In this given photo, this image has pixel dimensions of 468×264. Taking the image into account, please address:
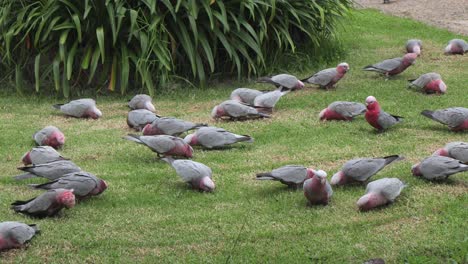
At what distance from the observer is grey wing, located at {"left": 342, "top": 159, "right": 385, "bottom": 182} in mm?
4867

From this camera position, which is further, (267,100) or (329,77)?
(329,77)

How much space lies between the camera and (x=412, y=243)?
410 centimetres

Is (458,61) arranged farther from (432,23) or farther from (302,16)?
(432,23)

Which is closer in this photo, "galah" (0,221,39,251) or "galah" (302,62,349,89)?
"galah" (0,221,39,251)

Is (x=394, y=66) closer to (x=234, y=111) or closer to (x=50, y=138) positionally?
(x=234, y=111)

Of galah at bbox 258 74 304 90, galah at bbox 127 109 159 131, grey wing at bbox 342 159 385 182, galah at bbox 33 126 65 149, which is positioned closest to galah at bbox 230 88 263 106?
galah at bbox 258 74 304 90

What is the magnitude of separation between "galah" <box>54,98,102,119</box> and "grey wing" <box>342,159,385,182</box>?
289 cm

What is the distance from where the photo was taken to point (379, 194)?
4543 millimetres

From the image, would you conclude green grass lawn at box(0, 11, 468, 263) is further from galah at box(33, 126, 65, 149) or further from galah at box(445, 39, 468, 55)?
galah at box(445, 39, 468, 55)

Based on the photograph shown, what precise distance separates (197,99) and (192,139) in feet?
6.08

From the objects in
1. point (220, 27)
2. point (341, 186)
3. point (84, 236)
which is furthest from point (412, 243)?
point (220, 27)

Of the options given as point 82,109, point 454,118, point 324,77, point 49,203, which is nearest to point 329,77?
point 324,77

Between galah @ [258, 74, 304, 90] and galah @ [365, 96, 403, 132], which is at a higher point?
galah @ [365, 96, 403, 132]

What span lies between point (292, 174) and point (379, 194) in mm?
590
